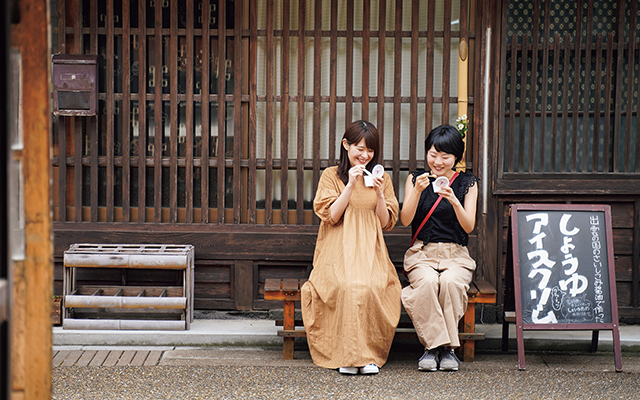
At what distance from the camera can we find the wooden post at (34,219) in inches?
73.9

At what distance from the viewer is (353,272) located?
4.43m

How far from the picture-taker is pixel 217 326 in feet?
17.1

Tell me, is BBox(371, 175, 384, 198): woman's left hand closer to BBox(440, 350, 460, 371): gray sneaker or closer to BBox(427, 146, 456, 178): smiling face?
BBox(427, 146, 456, 178): smiling face

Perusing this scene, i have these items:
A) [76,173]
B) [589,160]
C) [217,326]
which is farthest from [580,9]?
[76,173]

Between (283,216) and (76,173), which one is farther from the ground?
(76,173)

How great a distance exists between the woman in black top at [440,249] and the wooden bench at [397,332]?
15cm

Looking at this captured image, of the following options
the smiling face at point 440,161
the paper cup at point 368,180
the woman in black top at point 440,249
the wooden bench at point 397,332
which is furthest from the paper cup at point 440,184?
the wooden bench at point 397,332

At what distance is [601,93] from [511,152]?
1.05 meters

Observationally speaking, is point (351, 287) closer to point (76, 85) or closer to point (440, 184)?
point (440, 184)

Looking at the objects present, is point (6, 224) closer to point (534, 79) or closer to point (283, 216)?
point (283, 216)

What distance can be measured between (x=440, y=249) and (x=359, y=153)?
107 cm

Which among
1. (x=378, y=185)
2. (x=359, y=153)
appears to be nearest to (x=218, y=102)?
(x=359, y=153)

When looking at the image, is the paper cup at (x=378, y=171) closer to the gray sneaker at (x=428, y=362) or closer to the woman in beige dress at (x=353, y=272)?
the woman in beige dress at (x=353, y=272)

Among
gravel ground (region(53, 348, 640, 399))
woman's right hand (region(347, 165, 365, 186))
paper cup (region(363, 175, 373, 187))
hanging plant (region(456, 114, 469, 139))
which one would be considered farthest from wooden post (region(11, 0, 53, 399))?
hanging plant (region(456, 114, 469, 139))
